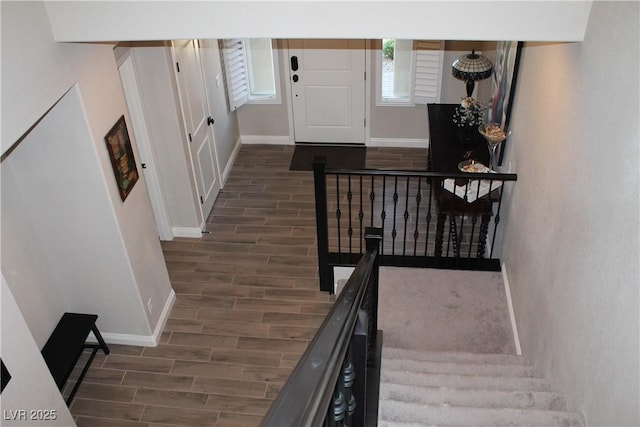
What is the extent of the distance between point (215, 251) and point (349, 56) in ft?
9.64

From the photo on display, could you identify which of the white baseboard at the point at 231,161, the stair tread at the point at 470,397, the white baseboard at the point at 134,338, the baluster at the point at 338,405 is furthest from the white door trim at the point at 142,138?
the baluster at the point at 338,405

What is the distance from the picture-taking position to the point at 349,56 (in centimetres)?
684

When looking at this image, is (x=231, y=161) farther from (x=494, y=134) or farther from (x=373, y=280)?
(x=373, y=280)

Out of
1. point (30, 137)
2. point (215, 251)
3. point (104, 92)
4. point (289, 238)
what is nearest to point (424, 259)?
point (289, 238)

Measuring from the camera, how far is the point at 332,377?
1.26 m

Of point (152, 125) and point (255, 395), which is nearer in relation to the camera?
point (255, 395)

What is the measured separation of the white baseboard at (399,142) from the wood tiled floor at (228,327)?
1.32 m

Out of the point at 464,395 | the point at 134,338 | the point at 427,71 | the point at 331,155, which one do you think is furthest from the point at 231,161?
the point at 464,395

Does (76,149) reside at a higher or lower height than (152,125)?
higher

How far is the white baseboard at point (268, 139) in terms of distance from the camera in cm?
758

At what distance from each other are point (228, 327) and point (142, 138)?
75.5 inches

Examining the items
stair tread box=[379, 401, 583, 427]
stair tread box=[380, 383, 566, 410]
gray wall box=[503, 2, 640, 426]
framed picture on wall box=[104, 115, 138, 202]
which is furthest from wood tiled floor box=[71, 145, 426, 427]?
gray wall box=[503, 2, 640, 426]

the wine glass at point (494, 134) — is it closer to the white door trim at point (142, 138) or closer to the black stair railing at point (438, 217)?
the black stair railing at point (438, 217)

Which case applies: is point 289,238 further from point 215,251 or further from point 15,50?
point 15,50
